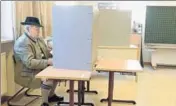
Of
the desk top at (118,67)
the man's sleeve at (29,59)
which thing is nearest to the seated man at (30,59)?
the man's sleeve at (29,59)

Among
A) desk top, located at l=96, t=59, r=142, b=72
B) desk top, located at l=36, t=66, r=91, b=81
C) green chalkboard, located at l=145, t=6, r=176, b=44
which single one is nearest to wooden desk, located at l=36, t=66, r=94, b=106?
desk top, located at l=36, t=66, r=91, b=81

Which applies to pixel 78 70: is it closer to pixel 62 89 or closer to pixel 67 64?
pixel 67 64

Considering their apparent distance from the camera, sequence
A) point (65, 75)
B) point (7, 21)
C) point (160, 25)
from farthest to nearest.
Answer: point (160, 25), point (7, 21), point (65, 75)

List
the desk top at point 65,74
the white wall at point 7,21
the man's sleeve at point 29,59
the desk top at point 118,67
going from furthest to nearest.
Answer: the white wall at point 7,21, the man's sleeve at point 29,59, the desk top at point 118,67, the desk top at point 65,74

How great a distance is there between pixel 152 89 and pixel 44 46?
2.04 metres

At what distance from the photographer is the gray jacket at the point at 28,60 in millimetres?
2857

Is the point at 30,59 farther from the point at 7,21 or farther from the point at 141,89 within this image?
the point at 141,89

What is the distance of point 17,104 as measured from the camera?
3271 mm

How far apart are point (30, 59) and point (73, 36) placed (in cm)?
77

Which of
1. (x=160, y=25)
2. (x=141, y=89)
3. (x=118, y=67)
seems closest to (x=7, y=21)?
(x=118, y=67)

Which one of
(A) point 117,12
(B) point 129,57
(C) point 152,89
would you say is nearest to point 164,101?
(C) point 152,89

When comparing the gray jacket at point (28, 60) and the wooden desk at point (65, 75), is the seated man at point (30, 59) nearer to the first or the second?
the gray jacket at point (28, 60)

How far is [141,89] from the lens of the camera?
4.16 m

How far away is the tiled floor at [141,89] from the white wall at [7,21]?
94 cm
